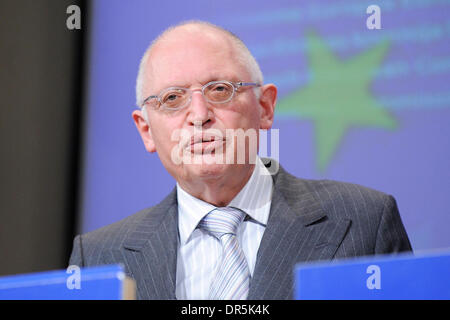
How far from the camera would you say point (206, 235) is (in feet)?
5.51

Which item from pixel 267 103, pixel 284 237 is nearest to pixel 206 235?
pixel 284 237

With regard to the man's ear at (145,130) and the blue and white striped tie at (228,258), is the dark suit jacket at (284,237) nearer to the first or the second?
the blue and white striped tie at (228,258)

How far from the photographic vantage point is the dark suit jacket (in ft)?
5.05

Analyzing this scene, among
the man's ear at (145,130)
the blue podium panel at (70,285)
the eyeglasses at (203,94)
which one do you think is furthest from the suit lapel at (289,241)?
the blue podium panel at (70,285)

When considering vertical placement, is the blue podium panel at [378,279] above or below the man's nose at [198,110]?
below

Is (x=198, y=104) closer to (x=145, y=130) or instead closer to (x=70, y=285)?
(x=145, y=130)

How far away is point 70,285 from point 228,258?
2.09 ft

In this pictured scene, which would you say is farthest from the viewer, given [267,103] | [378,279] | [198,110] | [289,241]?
[267,103]

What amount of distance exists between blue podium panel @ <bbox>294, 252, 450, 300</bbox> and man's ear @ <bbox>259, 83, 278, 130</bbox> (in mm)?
→ 921

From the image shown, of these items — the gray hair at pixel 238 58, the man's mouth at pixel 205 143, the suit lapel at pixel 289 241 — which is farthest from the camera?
the gray hair at pixel 238 58

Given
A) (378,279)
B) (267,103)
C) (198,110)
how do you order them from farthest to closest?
(267,103)
(198,110)
(378,279)

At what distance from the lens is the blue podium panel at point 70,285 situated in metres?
0.95

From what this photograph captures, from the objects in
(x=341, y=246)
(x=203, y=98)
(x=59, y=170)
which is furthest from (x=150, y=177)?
(x=341, y=246)

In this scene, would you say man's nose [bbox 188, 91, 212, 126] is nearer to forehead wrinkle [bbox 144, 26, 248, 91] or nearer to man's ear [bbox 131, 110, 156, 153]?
forehead wrinkle [bbox 144, 26, 248, 91]
